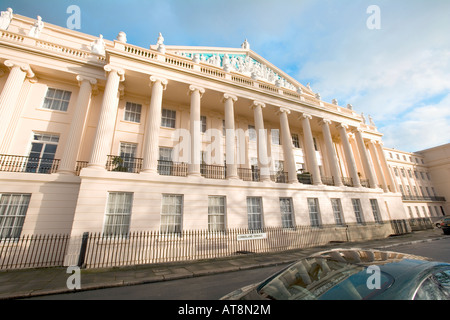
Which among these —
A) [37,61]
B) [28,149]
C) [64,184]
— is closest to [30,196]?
[64,184]

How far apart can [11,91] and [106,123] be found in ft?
18.2

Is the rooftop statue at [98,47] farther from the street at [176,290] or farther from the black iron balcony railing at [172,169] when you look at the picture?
the street at [176,290]

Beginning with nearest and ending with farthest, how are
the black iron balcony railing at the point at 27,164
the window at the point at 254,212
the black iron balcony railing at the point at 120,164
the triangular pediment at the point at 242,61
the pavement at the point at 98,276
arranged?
1. the pavement at the point at 98,276
2. the black iron balcony railing at the point at 27,164
3. the black iron balcony railing at the point at 120,164
4. the window at the point at 254,212
5. the triangular pediment at the point at 242,61

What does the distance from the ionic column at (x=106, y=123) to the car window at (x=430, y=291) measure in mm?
10976

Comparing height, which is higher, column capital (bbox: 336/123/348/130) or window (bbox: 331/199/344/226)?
column capital (bbox: 336/123/348/130)

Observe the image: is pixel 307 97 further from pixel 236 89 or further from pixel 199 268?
pixel 199 268

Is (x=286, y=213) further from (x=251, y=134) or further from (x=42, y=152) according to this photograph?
(x=42, y=152)

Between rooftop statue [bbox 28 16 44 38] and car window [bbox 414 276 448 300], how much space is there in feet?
65.3

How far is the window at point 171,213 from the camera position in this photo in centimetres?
978

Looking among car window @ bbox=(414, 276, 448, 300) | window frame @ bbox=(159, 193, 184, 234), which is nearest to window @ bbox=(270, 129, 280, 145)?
window frame @ bbox=(159, 193, 184, 234)

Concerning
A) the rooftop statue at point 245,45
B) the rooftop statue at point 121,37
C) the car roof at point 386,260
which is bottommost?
the car roof at point 386,260

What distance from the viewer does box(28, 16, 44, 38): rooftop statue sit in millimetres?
12549

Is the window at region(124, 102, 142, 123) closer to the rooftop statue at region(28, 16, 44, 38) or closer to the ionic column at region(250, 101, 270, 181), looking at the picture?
the rooftop statue at region(28, 16, 44, 38)

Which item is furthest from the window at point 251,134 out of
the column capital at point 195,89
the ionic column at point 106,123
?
the ionic column at point 106,123
